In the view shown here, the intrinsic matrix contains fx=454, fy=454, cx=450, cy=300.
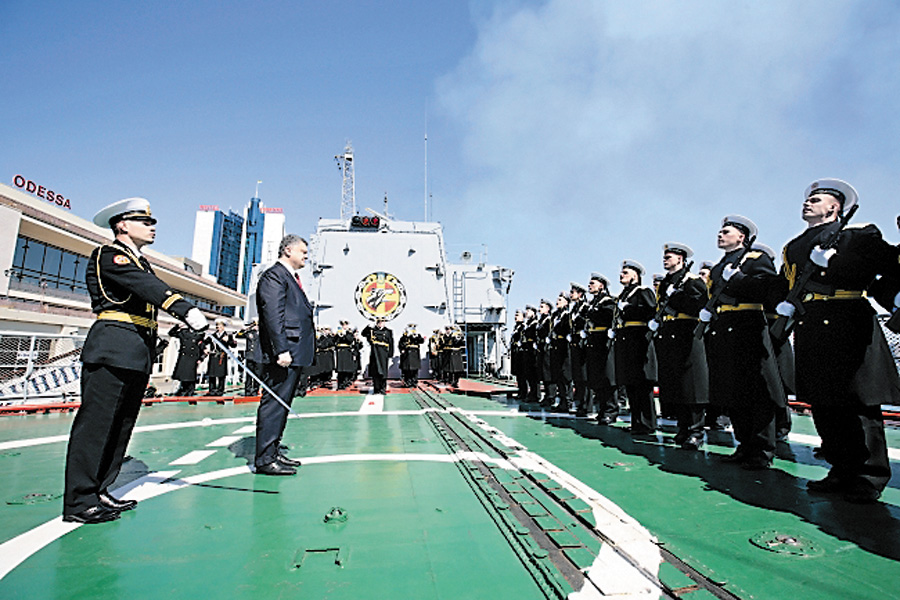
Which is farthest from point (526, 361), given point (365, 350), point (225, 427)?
point (365, 350)

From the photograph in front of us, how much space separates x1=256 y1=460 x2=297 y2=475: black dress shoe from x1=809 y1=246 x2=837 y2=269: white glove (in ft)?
9.98

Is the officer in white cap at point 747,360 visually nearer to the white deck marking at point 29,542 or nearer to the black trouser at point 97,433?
the black trouser at point 97,433

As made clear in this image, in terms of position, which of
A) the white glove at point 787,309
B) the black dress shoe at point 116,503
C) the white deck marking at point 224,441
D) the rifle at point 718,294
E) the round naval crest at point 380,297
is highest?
the round naval crest at point 380,297

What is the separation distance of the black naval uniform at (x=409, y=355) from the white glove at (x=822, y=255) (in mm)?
9740

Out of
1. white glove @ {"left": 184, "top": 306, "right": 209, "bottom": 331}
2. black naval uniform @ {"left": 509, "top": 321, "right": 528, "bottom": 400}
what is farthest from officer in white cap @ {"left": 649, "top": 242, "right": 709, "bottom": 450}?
black naval uniform @ {"left": 509, "top": 321, "right": 528, "bottom": 400}

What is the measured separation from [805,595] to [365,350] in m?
13.4

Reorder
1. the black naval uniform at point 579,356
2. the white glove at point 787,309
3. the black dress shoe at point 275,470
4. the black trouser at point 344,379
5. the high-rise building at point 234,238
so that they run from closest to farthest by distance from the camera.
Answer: the white glove at point 787,309 < the black dress shoe at point 275,470 < the black naval uniform at point 579,356 < the black trouser at point 344,379 < the high-rise building at point 234,238

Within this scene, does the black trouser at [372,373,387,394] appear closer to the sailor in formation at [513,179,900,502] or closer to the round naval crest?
the round naval crest

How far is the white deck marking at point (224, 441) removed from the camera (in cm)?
368

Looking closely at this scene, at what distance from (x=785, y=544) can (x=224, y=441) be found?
3853 millimetres

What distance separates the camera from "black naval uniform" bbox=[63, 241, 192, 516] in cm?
201

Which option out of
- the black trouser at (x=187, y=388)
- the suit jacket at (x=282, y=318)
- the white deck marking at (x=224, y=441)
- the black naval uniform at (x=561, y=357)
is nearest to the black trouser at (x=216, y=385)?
the black trouser at (x=187, y=388)

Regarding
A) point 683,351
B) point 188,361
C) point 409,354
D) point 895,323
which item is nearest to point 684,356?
point 683,351

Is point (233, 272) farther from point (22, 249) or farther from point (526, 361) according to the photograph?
point (526, 361)
